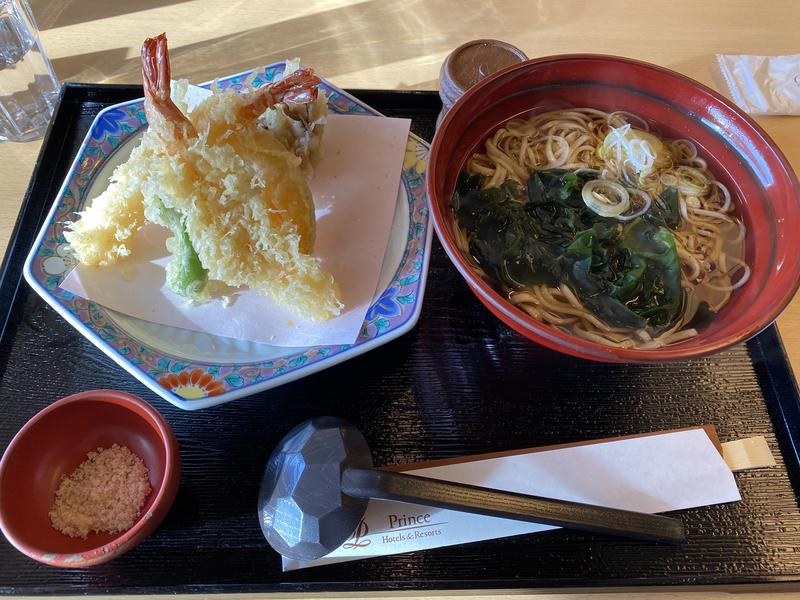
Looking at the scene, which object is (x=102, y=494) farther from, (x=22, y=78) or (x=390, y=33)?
(x=390, y=33)

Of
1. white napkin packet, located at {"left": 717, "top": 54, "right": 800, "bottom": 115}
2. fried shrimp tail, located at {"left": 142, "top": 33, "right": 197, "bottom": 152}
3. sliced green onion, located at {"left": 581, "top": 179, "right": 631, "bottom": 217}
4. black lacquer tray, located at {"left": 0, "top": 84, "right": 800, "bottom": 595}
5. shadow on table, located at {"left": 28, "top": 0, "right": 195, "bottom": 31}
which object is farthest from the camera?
shadow on table, located at {"left": 28, "top": 0, "right": 195, "bottom": 31}

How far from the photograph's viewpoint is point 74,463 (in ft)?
3.64

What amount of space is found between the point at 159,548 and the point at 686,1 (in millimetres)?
2649

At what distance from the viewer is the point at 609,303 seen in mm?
1257

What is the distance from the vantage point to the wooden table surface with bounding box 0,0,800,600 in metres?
1.93

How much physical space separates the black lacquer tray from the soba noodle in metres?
0.15

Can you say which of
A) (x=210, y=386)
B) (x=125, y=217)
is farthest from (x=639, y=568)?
(x=125, y=217)

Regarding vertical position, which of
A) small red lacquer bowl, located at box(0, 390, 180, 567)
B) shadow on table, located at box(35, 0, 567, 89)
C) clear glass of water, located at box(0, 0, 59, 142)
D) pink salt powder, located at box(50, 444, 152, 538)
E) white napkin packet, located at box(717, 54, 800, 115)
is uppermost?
clear glass of water, located at box(0, 0, 59, 142)

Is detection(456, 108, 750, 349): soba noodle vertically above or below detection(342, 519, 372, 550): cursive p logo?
above

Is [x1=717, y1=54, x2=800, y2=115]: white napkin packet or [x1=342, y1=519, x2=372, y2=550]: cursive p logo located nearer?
[x1=342, y1=519, x2=372, y2=550]: cursive p logo

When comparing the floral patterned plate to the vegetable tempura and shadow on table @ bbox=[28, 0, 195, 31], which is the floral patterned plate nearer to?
the vegetable tempura

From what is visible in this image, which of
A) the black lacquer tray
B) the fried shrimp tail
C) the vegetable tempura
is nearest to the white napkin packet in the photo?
the black lacquer tray

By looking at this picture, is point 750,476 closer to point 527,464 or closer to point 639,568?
point 639,568

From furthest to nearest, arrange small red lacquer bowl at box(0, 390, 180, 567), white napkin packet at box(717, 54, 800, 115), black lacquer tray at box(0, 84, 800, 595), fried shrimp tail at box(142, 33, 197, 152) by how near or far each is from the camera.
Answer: white napkin packet at box(717, 54, 800, 115) → fried shrimp tail at box(142, 33, 197, 152) → black lacquer tray at box(0, 84, 800, 595) → small red lacquer bowl at box(0, 390, 180, 567)
